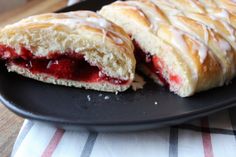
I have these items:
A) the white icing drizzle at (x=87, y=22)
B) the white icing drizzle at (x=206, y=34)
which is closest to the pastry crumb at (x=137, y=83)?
the white icing drizzle at (x=87, y=22)

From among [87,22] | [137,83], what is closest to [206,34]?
[137,83]

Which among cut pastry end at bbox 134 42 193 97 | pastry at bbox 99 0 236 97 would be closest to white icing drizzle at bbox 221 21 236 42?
pastry at bbox 99 0 236 97

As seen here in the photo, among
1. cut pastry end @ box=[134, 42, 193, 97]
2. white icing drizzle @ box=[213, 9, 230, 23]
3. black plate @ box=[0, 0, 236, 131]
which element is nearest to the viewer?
black plate @ box=[0, 0, 236, 131]

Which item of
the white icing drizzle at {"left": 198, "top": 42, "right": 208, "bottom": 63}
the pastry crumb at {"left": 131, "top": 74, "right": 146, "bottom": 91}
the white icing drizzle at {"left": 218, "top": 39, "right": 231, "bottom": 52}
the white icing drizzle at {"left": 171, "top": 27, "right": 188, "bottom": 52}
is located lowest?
the pastry crumb at {"left": 131, "top": 74, "right": 146, "bottom": 91}

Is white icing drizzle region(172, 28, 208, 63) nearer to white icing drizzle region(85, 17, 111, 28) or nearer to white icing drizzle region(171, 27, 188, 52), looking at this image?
white icing drizzle region(171, 27, 188, 52)

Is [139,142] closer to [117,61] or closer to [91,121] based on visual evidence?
[91,121]

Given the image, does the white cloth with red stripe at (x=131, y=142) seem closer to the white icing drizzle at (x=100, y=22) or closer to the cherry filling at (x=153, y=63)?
the cherry filling at (x=153, y=63)
